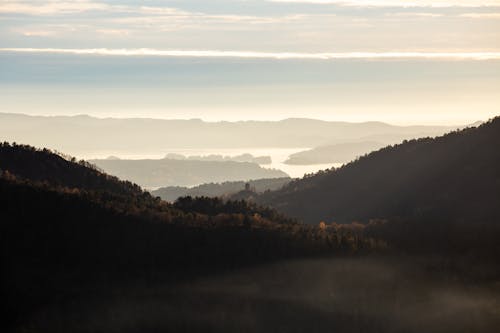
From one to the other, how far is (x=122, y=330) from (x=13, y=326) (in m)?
20.8

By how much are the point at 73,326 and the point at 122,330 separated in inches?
360

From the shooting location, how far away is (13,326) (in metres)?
199

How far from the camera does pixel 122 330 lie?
198 metres

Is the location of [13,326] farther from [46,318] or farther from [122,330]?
[122,330]

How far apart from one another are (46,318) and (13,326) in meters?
7.16

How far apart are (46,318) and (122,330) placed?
14.4 m

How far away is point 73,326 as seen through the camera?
196500mm

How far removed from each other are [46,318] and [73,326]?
17.4ft

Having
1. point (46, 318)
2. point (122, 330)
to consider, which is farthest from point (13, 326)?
point (122, 330)

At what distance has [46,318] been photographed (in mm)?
196750
